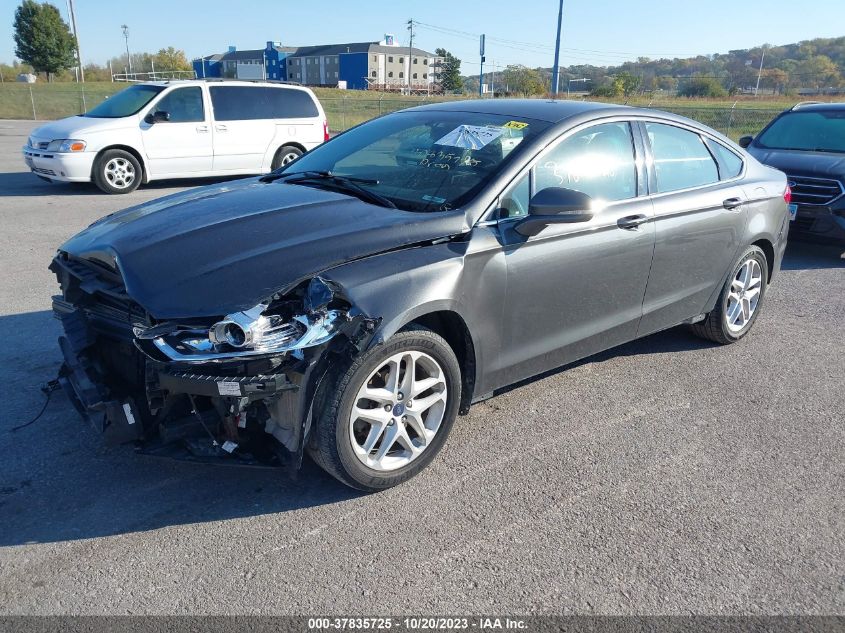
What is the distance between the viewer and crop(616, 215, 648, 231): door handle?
4.27m

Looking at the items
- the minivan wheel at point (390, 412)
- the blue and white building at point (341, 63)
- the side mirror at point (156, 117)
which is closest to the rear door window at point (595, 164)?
the minivan wheel at point (390, 412)

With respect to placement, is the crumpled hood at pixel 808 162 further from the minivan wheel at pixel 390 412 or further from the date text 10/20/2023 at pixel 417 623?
the date text 10/20/2023 at pixel 417 623

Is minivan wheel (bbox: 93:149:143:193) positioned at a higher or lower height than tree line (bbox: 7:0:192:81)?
lower

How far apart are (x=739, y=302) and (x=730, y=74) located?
57.7 metres

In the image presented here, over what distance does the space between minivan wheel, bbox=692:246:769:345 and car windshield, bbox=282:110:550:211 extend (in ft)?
7.21

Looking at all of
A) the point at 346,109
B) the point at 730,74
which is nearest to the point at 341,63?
the point at 730,74

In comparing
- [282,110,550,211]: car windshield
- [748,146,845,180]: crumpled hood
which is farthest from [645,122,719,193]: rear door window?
[748,146,845,180]: crumpled hood

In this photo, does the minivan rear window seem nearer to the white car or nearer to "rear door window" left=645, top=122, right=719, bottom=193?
the white car

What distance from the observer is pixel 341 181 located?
4238 mm

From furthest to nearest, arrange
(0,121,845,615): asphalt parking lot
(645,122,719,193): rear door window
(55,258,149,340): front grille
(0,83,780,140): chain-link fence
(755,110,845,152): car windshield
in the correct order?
(0,83,780,140): chain-link fence → (755,110,845,152): car windshield → (645,122,719,193): rear door window → (55,258,149,340): front grille → (0,121,845,615): asphalt parking lot

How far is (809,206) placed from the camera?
8531mm

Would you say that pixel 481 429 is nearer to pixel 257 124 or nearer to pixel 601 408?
pixel 601 408

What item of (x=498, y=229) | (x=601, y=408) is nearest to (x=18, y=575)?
(x=498, y=229)

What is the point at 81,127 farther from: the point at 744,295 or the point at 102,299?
the point at 744,295
